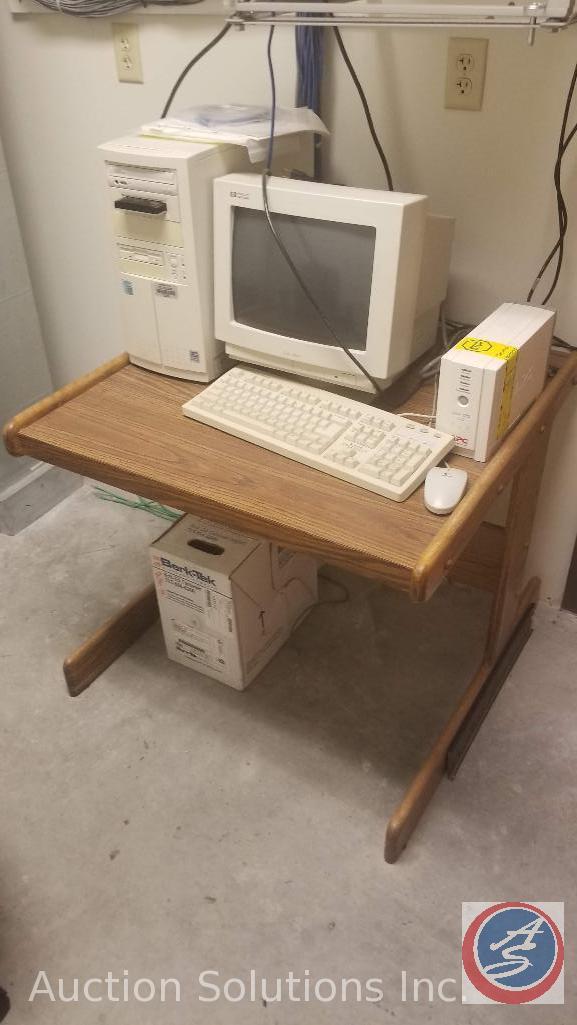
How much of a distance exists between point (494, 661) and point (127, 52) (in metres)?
1.50

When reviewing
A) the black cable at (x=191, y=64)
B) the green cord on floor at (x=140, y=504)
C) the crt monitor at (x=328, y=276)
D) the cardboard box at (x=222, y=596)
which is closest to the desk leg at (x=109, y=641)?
the cardboard box at (x=222, y=596)

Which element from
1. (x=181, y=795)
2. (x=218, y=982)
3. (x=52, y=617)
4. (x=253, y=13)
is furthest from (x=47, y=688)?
(x=253, y=13)

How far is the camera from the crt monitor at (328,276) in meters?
1.23

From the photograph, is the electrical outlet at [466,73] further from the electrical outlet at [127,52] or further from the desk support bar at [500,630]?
the electrical outlet at [127,52]

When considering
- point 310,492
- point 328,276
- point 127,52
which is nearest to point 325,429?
point 310,492

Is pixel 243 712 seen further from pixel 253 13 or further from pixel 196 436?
pixel 253 13

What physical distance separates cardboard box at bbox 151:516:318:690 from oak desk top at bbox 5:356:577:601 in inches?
13.6

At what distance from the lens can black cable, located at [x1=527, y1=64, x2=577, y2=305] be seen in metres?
1.34

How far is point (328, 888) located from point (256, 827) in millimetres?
176

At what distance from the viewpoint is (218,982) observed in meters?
1.29

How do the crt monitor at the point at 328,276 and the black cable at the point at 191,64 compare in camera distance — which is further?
the black cable at the point at 191,64

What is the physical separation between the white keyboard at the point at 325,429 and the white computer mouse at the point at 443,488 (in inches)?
0.9

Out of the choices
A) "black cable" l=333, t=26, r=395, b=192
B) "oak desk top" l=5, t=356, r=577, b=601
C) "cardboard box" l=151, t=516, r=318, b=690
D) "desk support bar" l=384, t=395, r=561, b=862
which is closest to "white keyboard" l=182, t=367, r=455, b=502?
"oak desk top" l=5, t=356, r=577, b=601

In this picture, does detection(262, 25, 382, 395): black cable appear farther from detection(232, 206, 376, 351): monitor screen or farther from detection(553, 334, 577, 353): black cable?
detection(553, 334, 577, 353): black cable
